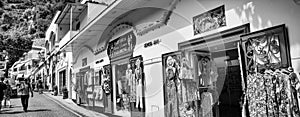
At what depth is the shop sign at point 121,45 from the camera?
8312 mm

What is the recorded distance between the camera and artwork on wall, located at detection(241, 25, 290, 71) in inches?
141

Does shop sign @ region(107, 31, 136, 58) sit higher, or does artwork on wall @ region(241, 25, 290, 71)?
shop sign @ region(107, 31, 136, 58)

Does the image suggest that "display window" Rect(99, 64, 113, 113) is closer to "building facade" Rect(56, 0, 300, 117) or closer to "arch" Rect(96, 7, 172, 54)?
"building facade" Rect(56, 0, 300, 117)

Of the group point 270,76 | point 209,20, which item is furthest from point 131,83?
point 270,76

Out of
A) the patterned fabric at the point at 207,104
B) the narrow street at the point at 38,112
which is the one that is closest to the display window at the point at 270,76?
the patterned fabric at the point at 207,104

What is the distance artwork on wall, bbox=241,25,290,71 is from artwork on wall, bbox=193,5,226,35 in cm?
81

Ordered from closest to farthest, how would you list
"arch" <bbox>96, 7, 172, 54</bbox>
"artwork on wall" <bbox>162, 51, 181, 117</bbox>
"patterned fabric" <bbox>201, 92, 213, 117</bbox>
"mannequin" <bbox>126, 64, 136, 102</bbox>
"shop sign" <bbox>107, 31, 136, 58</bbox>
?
"patterned fabric" <bbox>201, 92, 213, 117</bbox>, "artwork on wall" <bbox>162, 51, 181, 117</bbox>, "arch" <bbox>96, 7, 172, 54</bbox>, "mannequin" <bbox>126, 64, 136, 102</bbox>, "shop sign" <bbox>107, 31, 136, 58</bbox>

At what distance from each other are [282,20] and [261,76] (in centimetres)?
91

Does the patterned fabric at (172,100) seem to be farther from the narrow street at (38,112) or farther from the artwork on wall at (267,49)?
the narrow street at (38,112)

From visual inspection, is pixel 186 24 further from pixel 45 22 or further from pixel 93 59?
pixel 45 22

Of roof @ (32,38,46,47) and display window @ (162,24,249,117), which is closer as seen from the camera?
display window @ (162,24,249,117)

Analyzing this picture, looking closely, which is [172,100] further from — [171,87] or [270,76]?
[270,76]

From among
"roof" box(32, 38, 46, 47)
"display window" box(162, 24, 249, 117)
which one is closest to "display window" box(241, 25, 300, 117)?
"display window" box(162, 24, 249, 117)

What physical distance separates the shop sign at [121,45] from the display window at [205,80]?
2749 mm
